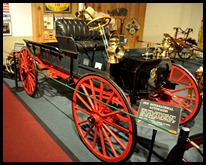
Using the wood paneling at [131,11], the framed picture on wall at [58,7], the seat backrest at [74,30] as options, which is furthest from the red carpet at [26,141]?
the wood paneling at [131,11]

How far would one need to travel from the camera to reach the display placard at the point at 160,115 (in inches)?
53.6

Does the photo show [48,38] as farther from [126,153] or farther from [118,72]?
[126,153]

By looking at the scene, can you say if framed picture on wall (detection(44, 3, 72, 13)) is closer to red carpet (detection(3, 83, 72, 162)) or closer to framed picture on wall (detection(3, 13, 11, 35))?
framed picture on wall (detection(3, 13, 11, 35))

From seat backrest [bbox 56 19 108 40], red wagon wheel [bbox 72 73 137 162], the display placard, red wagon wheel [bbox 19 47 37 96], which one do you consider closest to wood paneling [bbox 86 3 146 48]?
seat backrest [bbox 56 19 108 40]

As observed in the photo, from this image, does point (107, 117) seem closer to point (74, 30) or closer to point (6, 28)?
point (74, 30)

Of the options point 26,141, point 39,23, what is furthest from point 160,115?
point 39,23

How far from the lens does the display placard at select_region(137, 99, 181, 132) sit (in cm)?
136

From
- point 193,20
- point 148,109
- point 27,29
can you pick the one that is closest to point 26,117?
point 148,109

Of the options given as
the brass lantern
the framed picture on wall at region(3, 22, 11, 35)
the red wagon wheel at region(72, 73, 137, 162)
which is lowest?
the red wagon wheel at region(72, 73, 137, 162)

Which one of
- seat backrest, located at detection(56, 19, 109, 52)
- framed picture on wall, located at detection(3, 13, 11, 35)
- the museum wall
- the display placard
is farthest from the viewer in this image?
the museum wall

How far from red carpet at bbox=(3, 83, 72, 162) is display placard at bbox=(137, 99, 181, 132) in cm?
101

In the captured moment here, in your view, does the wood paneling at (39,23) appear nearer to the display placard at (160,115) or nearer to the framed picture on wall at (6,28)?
the framed picture on wall at (6,28)

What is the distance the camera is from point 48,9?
4824mm

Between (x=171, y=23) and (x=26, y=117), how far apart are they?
6.54 meters
